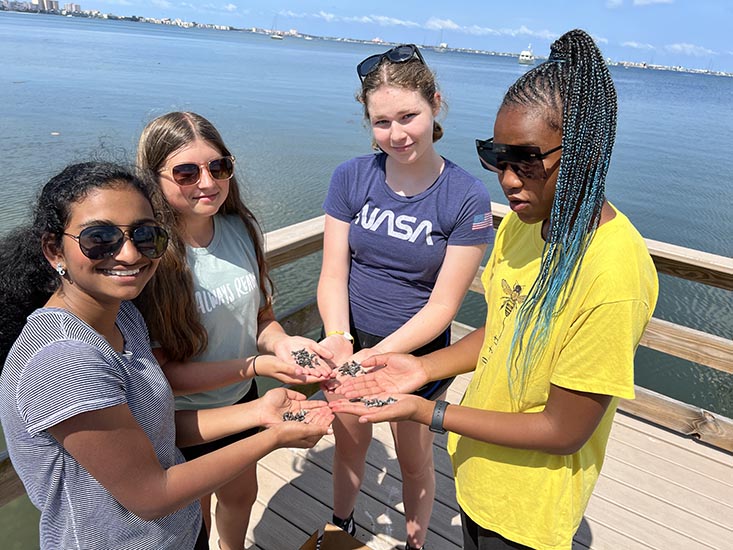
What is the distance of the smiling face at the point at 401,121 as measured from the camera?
2.03 meters

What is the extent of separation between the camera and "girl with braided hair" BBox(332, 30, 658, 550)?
3.91 ft

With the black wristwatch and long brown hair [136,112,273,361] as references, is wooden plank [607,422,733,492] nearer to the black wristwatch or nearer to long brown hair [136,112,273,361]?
the black wristwatch

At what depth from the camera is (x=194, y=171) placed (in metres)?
1.83

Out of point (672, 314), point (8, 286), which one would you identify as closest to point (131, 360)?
point (8, 286)

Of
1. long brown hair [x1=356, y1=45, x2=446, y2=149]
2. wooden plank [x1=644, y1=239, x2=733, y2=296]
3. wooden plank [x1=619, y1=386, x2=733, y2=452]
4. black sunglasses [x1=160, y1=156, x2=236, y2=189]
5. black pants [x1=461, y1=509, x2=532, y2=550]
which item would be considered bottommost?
wooden plank [x1=619, y1=386, x2=733, y2=452]

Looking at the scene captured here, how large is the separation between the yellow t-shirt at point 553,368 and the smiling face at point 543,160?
0.48ft

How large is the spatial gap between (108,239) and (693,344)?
320 centimetres

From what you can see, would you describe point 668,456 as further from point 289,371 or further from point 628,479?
point 289,371

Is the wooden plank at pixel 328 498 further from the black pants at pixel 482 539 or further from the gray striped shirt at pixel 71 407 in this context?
the gray striped shirt at pixel 71 407

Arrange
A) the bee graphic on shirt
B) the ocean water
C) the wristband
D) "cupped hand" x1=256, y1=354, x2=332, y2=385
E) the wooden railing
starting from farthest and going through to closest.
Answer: the ocean water, the wooden railing, the wristband, "cupped hand" x1=256, y1=354, x2=332, y2=385, the bee graphic on shirt

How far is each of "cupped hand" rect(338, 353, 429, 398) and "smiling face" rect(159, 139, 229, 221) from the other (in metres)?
0.81

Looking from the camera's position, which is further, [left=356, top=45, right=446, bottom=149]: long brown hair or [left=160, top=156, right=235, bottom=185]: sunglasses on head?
[left=356, top=45, right=446, bottom=149]: long brown hair

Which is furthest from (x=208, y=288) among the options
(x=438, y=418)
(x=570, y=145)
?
(x=570, y=145)

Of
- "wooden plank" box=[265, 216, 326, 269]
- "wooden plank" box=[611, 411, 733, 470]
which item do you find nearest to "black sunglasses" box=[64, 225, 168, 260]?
"wooden plank" box=[265, 216, 326, 269]
